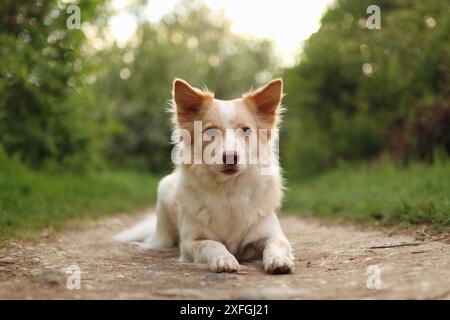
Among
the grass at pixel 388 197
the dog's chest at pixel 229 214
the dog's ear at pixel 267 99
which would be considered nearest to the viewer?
the dog's chest at pixel 229 214

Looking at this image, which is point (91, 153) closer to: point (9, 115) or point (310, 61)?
point (9, 115)

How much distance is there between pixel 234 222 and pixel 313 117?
600 inches

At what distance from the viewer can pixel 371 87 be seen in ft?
50.7

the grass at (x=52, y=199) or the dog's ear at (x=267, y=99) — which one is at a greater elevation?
the dog's ear at (x=267, y=99)

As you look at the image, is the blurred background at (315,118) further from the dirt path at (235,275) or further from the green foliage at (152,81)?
the green foliage at (152,81)

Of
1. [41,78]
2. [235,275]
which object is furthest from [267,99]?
[41,78]

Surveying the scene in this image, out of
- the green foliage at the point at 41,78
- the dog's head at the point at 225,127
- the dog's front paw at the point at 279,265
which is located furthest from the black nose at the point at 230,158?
the green foliage at the point at 41,78

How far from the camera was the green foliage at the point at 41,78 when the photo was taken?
30.3 feet

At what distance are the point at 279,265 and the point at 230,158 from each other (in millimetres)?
1040

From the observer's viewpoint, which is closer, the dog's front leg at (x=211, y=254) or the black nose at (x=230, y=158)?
the dog's front leg at (x=211, y=254)

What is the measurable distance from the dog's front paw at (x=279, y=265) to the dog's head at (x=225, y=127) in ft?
→ 3.01

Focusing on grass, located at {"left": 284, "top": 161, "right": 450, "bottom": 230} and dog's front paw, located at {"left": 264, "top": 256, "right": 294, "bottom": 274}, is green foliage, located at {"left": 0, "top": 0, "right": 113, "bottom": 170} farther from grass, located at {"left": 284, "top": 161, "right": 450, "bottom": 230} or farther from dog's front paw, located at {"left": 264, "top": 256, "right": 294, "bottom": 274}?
dog's front paw, located at {"left": 264, "top": 256, "right": 294, "bottom": 274}

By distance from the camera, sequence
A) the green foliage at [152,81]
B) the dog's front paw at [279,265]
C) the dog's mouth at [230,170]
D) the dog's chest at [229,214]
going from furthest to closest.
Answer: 1. the green foliage at [152,81]
2. the dog's chest at [229,214]
3. the dog's mouth at [230,170]
4. the dog's front paw at [279,265]
